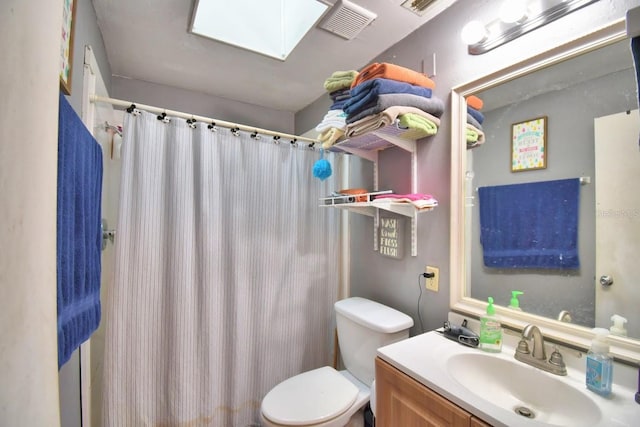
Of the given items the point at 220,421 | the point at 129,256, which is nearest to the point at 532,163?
the point at 129,256

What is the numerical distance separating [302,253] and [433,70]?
4.34 feet

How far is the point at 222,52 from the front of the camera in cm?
158

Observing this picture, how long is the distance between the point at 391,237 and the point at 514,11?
3.52 ft

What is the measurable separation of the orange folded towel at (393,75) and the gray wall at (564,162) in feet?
1.06

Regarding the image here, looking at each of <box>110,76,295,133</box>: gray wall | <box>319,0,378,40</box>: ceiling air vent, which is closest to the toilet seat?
<box>319,0,378,40</box>: ceiling air vent

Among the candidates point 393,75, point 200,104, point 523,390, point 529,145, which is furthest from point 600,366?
point 200,104

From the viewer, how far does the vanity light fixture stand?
92 centimetres

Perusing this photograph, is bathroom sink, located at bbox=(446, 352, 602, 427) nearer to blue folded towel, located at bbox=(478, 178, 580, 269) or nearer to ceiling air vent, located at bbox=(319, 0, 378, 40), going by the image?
blue folded towel, located at bbox=(478, 178, 580, 269)

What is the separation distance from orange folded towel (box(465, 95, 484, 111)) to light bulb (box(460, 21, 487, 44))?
0.21 m

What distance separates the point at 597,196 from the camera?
87 centimetres

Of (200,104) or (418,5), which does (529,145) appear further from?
(200,104)

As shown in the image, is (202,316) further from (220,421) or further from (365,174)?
(365,174)

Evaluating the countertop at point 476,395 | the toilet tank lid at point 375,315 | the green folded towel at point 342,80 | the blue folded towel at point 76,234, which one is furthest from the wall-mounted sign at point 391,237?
the blue folded towel at point 76,234

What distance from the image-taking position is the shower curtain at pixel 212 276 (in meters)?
1.37
